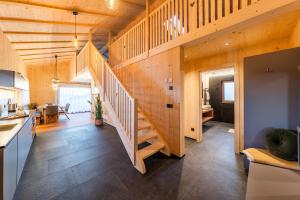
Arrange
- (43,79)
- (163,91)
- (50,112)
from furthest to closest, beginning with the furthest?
(43,79)
(50,112)
(163,91)

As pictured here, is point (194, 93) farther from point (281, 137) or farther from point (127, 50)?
point (127, 50)

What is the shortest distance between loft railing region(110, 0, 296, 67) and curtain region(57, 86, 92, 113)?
6904mm

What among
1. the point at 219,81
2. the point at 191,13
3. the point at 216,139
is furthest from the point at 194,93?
the point at 219,81

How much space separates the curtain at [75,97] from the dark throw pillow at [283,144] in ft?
32.7

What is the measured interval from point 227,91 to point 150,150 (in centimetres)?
530

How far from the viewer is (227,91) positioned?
608cm

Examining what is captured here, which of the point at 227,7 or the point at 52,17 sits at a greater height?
the point at 52,17

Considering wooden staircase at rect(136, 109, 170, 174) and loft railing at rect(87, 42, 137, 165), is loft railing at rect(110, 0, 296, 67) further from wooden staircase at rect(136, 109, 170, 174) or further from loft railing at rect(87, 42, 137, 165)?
wooden staircase at rect(136, 109, 170, 174)

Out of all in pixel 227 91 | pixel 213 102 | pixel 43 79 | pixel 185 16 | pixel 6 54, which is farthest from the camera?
pixel 43 79

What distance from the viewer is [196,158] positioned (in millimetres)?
2713

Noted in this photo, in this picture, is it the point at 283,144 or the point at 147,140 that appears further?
the point at 147,140

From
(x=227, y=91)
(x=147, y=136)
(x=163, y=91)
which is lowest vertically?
(x=147, y=136)

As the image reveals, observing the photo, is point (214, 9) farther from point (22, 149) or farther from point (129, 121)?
point (22, 149)

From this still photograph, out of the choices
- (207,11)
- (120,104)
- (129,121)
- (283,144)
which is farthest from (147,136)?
(207,11)
